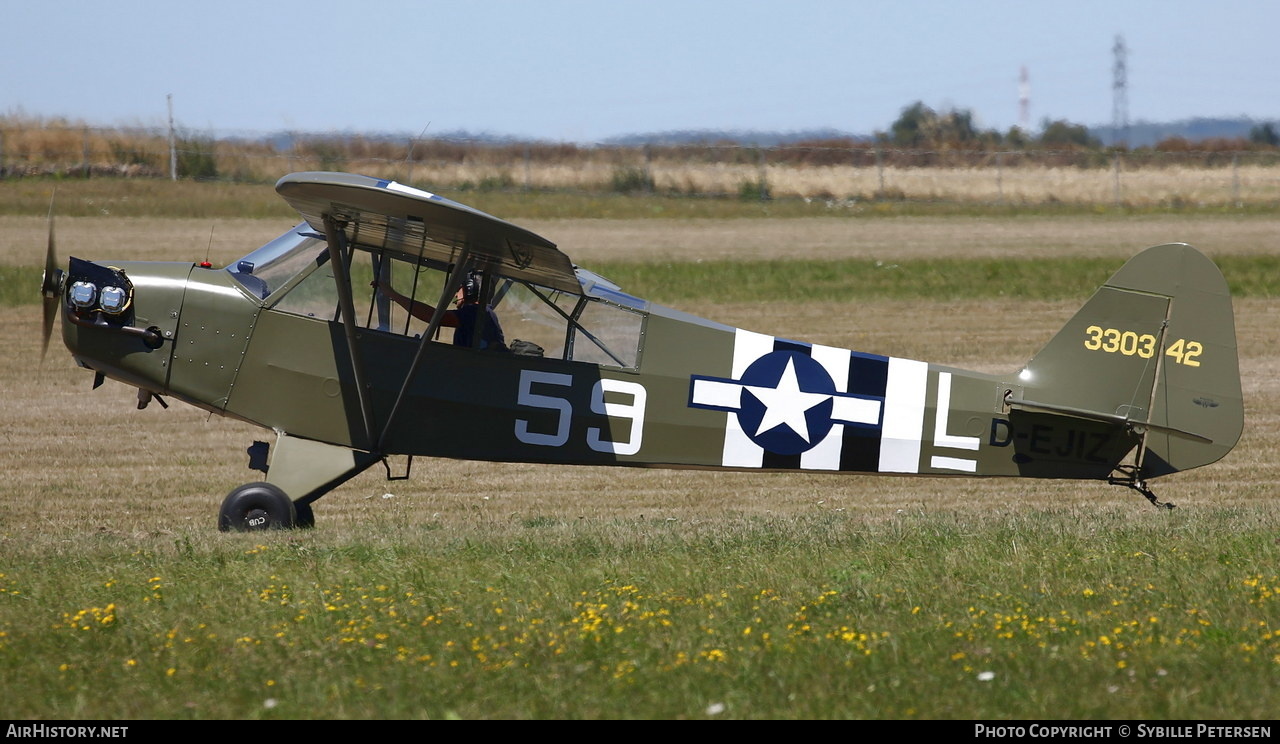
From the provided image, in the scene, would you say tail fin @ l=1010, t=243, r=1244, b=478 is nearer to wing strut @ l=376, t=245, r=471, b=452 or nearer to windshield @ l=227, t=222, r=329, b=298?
wing strut @ l=376, t=245, r=471, b=452

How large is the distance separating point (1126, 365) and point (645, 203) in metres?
27.3

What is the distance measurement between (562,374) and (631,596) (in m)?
2.67

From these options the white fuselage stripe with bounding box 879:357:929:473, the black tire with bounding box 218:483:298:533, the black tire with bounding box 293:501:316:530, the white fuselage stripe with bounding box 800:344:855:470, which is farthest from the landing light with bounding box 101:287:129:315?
the white fuselage stripe with bounding box 879:357:929:473

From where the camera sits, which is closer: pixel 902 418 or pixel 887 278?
pixel 902 418

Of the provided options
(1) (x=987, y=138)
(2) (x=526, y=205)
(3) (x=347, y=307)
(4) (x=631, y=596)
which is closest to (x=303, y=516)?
(3) (x=347, y=307)

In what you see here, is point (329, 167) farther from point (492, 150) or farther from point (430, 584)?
point (430, 584)

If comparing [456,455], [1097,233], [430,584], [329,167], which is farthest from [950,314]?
[329,167]

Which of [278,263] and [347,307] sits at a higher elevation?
[278,263]

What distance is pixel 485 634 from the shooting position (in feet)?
18.5

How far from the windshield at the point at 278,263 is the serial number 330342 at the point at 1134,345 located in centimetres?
546

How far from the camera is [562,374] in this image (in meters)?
8.72

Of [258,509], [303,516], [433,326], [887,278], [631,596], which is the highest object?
[887,278]

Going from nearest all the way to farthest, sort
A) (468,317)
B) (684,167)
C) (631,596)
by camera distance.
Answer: (631,596) < (468,317) < (684,167)

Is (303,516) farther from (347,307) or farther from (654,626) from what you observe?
(654,626)
